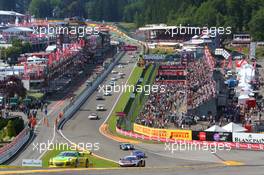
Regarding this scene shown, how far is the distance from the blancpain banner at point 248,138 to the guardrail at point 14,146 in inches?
581

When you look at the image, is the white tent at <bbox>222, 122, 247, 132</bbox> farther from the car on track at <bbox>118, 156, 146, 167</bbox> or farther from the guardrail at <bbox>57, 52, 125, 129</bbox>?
the guardrail at <bbox>57, 52, 125, 129</bbox>

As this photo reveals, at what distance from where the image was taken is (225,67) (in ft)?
327

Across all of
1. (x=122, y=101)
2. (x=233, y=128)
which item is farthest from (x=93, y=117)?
(x=233, y=128)

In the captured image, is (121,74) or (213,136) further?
(121,74)

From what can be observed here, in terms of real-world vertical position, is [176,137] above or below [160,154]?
above

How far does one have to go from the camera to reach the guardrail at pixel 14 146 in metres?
43.4

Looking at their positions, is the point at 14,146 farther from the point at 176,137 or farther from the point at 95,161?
the point at 176,137

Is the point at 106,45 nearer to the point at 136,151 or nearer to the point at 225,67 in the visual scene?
the point at 225,67

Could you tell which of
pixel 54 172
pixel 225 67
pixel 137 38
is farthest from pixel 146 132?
pixel 137 38

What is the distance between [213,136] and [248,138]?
2441 millimetres

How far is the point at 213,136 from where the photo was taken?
50.1 m

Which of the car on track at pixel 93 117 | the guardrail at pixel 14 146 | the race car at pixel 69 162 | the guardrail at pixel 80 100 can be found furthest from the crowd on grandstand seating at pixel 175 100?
the race car at pixel 69 162

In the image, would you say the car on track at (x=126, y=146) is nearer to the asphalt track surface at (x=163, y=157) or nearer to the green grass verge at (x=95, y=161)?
the asphalt track surface at (x=163, y=157)

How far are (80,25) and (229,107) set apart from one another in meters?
71.5
